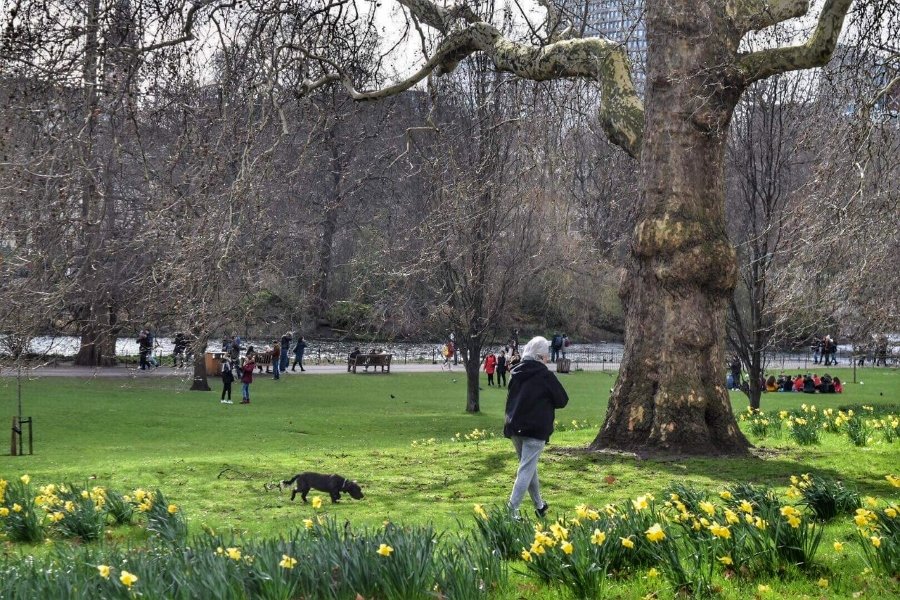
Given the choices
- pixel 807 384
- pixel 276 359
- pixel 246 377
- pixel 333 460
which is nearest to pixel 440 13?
pixel 333 460

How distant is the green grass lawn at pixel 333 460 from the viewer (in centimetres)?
883

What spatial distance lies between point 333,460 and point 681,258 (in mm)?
4639

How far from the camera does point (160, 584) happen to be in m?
4.57

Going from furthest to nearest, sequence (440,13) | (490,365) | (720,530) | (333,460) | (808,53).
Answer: (490,365), (440,13), (333,460), (808,53), (720,530)

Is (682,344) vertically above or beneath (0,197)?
beneath

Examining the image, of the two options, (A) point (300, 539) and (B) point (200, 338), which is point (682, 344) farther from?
(A) point (300, 539)

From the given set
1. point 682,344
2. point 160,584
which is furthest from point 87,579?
point 682,344

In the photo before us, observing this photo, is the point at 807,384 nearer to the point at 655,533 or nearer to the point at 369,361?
the point at 369,361

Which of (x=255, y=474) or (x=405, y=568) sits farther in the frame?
(x=255, y=474)

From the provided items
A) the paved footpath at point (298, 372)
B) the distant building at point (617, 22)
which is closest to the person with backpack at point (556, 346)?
the paved footpath at point (298, 372)

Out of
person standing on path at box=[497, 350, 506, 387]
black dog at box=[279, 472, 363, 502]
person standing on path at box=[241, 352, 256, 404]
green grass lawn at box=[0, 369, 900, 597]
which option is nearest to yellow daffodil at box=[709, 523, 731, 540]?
green grass lawn at box=[0, 369, 900, 597]

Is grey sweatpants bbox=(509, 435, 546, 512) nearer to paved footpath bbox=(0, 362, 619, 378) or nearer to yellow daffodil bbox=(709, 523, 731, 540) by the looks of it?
yellow daffodil bbox=(709, 523, 731, 540)

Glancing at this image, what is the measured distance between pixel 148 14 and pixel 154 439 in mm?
11274

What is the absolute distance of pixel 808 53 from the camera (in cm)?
1070
